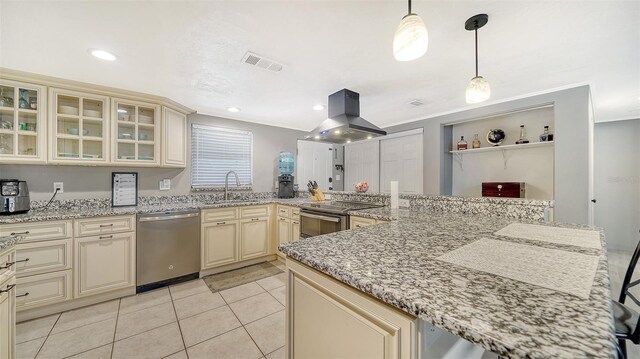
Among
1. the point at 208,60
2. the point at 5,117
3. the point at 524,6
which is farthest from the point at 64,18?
the point at 524,6

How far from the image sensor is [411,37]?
3.56ft

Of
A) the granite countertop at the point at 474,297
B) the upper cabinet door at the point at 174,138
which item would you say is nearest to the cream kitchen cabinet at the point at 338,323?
the granite countertop at the point at 474,297

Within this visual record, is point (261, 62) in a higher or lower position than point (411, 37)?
higher

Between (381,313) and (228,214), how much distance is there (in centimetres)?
281

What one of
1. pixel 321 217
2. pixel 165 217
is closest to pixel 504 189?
pixel 321 217

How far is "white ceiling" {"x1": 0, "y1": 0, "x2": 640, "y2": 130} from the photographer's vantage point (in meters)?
1.45

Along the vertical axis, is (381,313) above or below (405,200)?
below

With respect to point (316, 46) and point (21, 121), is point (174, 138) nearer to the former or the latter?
point (21, 121)

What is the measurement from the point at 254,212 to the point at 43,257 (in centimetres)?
200

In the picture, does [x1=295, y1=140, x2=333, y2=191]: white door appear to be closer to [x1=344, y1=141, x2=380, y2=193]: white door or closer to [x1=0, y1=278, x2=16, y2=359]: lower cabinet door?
[x1=344, y1=141, x2=380, y2=193]: white door

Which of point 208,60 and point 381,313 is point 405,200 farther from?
point 208,60

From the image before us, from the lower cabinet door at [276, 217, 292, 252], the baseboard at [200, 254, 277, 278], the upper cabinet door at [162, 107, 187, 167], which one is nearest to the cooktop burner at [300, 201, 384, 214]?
the lower cabinet door at [276, 217, 292, 252]

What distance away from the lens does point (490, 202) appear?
189 cm

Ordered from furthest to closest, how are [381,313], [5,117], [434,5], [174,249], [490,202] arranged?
1. [174,249]
2. [5,117]
3. [490,202]
4. [434,5]
5. [381,313]
